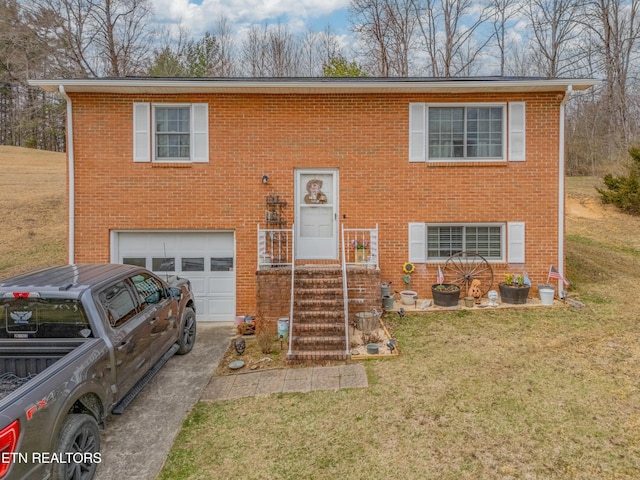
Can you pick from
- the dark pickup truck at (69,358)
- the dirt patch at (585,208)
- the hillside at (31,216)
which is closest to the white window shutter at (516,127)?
the dark pickup truck at (69,358)

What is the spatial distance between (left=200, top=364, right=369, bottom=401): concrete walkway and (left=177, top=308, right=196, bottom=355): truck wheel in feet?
3.79

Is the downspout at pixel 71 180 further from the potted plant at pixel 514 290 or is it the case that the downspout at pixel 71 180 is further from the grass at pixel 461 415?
the potted plant at pixel 514 290

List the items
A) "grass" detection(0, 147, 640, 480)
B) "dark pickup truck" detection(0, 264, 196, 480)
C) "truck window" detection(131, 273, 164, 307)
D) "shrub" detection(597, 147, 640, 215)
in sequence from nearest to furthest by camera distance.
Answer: "dark pickup truck" detection(0, 264, 196, 480)
"grass" detection(0, 147, 640, 480)
"truck window" detection(131, 273, 164, 307)
"shrub" detection(597, 147, 640, 215)

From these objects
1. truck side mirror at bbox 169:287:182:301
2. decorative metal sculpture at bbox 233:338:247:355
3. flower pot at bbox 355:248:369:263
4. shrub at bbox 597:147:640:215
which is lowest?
decorative metal sculpture at bbox 233:338:247:355

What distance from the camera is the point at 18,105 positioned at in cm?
3588

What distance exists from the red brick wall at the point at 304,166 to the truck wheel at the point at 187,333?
1916 millimetres

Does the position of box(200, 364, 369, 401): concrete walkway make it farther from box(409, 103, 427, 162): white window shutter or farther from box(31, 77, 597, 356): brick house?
box(409, 103, 427, 162): white window shutter

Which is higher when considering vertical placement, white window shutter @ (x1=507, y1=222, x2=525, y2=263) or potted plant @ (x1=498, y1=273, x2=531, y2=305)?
white window shutter @ (x1=507, y1=222, x2=525, y2=263)

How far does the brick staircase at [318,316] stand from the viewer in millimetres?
6395

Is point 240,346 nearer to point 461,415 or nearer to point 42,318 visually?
point 42,318

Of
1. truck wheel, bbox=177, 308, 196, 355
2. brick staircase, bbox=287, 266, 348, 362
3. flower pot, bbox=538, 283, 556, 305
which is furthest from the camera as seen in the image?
flower pot, bbox=538, 283, 556, 305

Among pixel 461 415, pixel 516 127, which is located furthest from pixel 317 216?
pixel 461 415

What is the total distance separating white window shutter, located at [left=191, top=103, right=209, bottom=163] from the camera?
28.8 feet

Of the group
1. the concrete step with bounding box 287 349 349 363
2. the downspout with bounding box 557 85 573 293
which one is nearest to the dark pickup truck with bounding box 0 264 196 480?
the concrete step with bounding box 287 349 349 363
